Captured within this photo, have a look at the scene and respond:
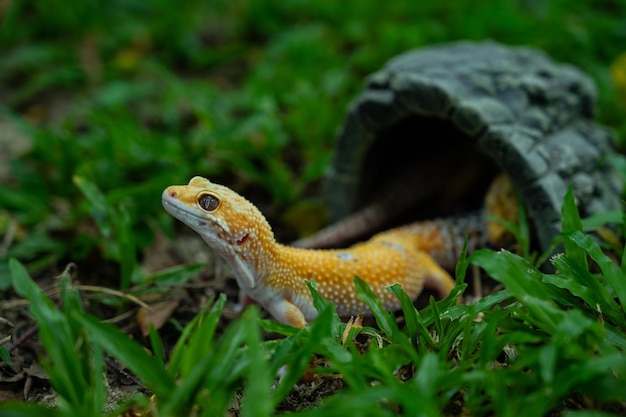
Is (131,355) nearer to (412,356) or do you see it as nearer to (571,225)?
(412,356)

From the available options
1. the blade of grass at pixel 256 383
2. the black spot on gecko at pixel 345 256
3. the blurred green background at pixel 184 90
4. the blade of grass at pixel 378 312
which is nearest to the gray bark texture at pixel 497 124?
the blurred green background at pixel 184 90

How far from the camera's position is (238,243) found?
2.74 metres

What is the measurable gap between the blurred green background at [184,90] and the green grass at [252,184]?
0.7 inches

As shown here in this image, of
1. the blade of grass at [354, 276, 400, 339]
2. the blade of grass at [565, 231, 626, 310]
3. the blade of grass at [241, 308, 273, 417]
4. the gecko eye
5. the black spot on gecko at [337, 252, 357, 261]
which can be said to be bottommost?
the black spot on gecko at [337, 252, 357, 261]

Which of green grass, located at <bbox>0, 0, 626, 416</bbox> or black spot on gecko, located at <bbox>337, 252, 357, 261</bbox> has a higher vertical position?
green grass, located at <bbox>0, 0, 626, 416</bbox>

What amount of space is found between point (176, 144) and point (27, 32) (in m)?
2.62

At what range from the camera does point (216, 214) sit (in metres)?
2.64

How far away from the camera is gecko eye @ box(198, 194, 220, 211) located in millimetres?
2646

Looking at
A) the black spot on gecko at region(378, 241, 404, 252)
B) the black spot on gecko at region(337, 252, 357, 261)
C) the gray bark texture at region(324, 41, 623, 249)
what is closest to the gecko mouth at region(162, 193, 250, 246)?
the black spot on gecko at region(337, 252, 357, 261)

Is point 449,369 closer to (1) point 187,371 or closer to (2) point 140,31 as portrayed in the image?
(1) point 187,371

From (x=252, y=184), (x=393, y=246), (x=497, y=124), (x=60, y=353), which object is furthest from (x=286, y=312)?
(x=252, y=184)

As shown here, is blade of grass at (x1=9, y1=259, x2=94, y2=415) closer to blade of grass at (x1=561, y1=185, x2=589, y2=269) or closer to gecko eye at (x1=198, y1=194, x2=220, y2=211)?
gecko eye at (x1=198, y1=194, x2=220, y2=211)

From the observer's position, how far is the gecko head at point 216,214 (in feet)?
8.59

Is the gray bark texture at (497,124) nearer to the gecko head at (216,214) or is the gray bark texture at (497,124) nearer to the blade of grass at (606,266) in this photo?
the blade of grass at (606,266)
